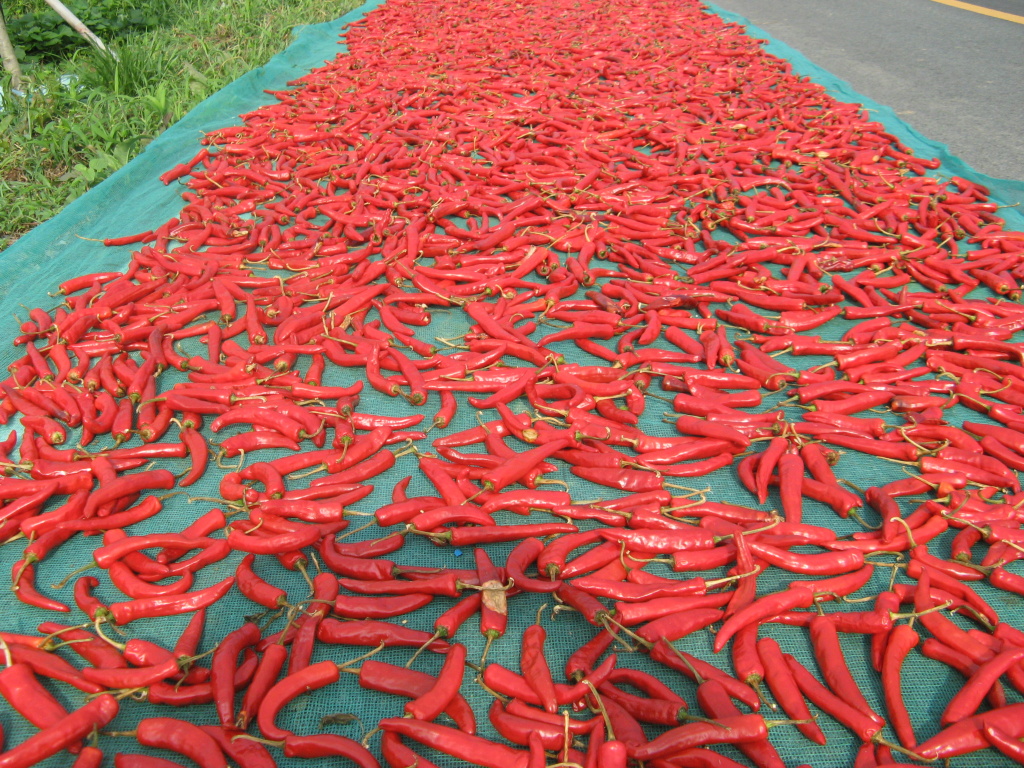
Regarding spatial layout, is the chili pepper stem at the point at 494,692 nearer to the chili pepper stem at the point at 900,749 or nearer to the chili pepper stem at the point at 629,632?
the chili pepper stem at the point at 629,632

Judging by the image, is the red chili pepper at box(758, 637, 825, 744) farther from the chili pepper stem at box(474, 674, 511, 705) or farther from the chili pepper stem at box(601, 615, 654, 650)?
the chili pepper stem at box(474, 674, 511, 705)

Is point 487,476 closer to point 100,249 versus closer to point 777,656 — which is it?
point 777,656

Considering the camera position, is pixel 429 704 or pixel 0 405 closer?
pixel 429 704

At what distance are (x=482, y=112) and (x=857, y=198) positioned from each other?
3.91m

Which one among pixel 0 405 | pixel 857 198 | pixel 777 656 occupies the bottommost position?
pixel 0 405

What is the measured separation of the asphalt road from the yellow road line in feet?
0.77

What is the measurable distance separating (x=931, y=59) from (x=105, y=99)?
10.9 metres

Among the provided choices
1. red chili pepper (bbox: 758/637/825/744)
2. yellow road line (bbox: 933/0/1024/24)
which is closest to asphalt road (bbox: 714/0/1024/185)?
yellow road line (bbox: 933/0/1024/24)

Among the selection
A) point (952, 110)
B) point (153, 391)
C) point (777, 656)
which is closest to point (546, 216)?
point (153, 391)

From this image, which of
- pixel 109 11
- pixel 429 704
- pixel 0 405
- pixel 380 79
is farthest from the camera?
pixel 109 11

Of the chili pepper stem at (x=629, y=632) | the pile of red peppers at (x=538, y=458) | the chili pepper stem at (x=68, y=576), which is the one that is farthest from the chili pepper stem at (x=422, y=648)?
the chili pepper stem at (x=68, y=576)

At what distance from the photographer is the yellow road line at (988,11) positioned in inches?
435

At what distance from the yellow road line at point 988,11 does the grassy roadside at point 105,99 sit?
1222 cm

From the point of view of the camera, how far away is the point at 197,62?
27.7ft
